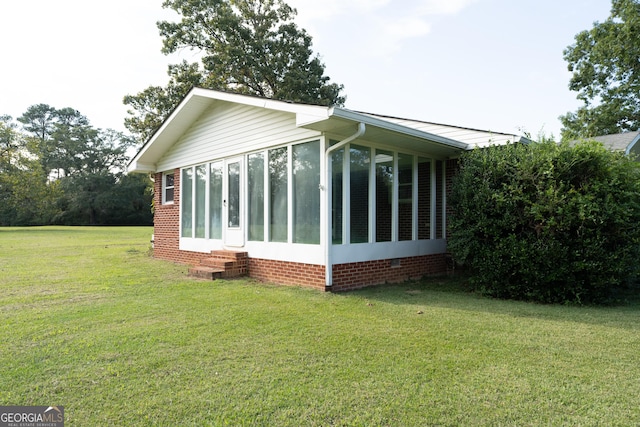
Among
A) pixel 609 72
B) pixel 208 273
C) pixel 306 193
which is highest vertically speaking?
pixel 609 72

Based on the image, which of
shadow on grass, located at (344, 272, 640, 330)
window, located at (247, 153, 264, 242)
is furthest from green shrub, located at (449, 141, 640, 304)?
window, located at (247, 153, 264, 242)

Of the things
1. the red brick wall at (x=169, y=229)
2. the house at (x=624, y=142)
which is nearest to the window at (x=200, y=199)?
the red brick wall at (x=169, y=229)

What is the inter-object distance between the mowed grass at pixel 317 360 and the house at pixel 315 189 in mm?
1206

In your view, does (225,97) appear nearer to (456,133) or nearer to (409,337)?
(456,133)

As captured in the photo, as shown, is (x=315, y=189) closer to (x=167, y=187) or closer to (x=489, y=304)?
(x=489, y=304)

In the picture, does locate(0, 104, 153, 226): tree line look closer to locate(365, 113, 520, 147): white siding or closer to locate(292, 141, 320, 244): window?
locate(292, 141, 320, 244): window

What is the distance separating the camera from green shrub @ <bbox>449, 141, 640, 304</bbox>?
17.4 ft

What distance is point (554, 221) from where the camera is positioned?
5.41 meters

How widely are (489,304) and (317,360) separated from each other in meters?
3.38

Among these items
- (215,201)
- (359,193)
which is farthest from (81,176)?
(359,193)

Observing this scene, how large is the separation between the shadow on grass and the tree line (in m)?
35.9

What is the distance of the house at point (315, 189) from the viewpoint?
20.4 feet

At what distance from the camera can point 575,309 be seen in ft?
17.1

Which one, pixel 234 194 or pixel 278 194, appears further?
pixel 234 194
